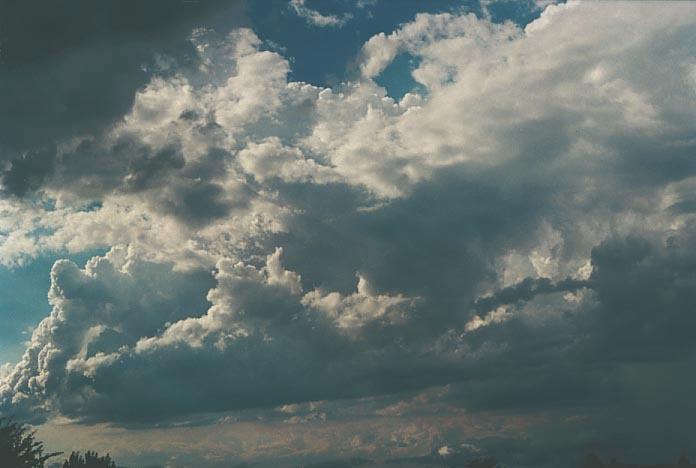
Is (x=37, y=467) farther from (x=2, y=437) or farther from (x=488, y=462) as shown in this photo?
(x=488, y=462)

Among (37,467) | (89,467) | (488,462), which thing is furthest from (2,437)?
(488,462)

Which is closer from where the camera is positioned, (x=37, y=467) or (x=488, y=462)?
(x=37, y=467)

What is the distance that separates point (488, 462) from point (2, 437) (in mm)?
129226

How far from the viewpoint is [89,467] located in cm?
10119

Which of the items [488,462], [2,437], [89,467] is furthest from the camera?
[488,462]

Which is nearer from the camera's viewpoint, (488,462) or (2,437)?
(2,437)

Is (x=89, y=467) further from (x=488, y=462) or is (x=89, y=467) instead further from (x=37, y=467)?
(x=488, y=462)

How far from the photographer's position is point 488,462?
176 m

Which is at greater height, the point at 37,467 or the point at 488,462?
the point at 37,467

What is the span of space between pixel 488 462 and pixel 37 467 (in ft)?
408

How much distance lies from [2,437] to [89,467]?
28.6 meters

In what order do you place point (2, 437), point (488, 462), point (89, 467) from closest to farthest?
point (2, 437), point (89, 467), point (488, 462)

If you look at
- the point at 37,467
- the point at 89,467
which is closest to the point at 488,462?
the point at 89,467

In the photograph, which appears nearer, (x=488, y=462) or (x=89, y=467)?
(x=89, y=467)
